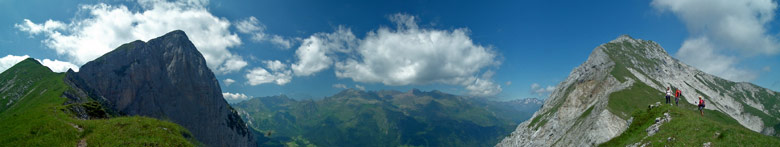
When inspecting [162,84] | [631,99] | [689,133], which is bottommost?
[689,133]

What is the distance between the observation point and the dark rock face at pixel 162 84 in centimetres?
14712

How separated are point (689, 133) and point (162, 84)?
213 meters

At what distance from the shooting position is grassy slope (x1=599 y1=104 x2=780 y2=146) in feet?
90.7

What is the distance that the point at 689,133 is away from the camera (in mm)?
32469

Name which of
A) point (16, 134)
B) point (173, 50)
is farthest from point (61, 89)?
point (173, 50)

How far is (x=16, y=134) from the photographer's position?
2636cm

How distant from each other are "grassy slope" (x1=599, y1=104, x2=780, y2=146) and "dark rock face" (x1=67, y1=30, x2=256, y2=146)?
186 metres

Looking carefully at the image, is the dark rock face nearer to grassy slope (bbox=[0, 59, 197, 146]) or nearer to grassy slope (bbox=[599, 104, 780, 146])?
grassy slope (bbox=[0, 59, 197, 146])

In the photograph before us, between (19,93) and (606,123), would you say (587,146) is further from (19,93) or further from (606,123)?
(19,93)

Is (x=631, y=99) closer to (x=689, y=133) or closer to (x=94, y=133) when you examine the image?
(x=689, y=133)

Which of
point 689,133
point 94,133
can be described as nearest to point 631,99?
point 689,133

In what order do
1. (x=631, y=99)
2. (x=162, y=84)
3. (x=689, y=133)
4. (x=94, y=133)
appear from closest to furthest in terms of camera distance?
(x=94, y=133) → (x=689, y=133) → (x=631, y=99) → (x=162, y=84)

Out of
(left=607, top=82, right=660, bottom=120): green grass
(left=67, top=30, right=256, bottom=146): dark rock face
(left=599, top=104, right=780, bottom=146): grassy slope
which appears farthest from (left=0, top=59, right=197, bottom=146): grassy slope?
(left=67, top=30, right=256, bottom=146): dark rock face

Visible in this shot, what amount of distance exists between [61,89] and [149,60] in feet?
375
